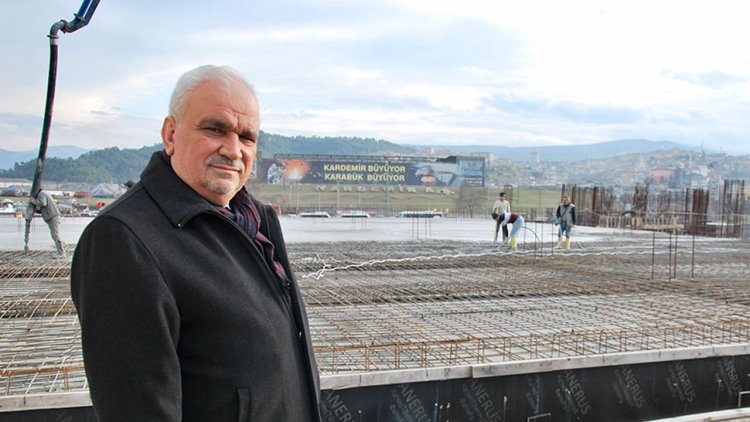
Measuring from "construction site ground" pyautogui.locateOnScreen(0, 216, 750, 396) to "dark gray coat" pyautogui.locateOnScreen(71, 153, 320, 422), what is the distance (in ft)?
8.67

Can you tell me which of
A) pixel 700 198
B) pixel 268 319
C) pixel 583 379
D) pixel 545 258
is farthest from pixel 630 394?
→ pixel 700 198

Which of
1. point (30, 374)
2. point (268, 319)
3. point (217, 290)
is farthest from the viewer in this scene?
point (30, 374)

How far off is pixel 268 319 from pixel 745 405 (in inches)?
188

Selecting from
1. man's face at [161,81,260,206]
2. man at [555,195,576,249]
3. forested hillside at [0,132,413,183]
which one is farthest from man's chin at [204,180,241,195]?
forested hillside at [0,132,413,183]

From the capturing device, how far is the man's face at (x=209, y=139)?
147cm

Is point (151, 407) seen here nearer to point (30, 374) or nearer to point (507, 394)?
point (30, 374)

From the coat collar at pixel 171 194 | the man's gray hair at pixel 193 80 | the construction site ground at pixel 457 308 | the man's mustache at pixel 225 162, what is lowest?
the construction site ground at pixel 457 308

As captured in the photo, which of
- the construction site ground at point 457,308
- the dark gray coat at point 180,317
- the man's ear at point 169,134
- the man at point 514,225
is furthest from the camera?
the man at point 514,225

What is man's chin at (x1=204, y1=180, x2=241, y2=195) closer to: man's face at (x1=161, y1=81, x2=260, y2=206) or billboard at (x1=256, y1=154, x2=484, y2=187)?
man's face at (x1=161, y1=81, x2=260, y2=206)

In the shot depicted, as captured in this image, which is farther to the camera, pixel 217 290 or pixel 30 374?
pixel 30 374

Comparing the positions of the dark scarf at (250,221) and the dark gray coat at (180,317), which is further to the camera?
the dark scarf at (250,221)

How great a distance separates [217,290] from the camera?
1.38m

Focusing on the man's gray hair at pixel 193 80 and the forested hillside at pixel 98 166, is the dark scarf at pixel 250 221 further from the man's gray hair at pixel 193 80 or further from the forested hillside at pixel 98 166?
the forested hillside at pixel 98 166

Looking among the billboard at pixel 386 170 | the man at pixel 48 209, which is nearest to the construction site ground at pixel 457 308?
the man at pixel 48 209
